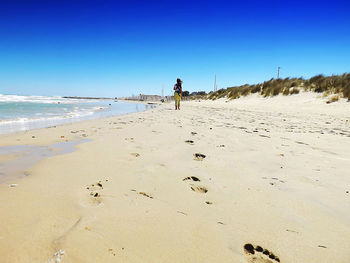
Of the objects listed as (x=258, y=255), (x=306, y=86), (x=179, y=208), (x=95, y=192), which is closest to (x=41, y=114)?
(x=95, y=192)

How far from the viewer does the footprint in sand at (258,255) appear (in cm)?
113

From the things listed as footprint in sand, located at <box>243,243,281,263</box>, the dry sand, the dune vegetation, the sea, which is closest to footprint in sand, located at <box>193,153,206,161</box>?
the dry sand

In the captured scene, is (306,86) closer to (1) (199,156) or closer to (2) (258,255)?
(1) (199,156)

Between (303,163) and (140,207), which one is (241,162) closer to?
(303,163)

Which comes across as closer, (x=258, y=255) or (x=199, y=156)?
(x=258, y=255)

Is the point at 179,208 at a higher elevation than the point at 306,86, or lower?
lower

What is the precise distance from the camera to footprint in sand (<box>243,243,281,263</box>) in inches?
44.6

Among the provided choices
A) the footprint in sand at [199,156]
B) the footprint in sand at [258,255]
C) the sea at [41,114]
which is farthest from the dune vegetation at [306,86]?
the footprint in sand at [258,255]

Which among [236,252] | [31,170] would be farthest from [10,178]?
[236,252]

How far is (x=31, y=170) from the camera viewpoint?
2221 mm

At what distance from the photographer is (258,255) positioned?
117 centimetres

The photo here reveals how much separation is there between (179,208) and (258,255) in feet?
1.89

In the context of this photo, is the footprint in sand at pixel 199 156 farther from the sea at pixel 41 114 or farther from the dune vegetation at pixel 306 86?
the dune vegetation at pixel 306 86

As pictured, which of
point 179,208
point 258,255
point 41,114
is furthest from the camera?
point 41,114
